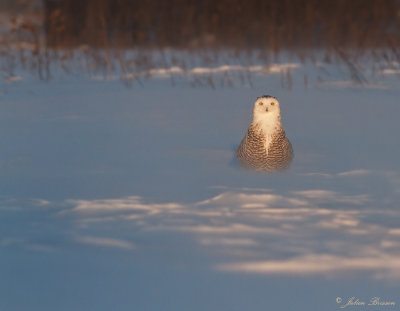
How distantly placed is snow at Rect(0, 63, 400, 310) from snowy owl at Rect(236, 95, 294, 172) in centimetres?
12

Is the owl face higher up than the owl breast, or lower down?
higher up

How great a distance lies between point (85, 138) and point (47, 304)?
10.3 ft

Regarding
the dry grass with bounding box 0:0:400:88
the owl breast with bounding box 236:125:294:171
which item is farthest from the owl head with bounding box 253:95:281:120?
the dry grass with bounding box 0:0:400:88

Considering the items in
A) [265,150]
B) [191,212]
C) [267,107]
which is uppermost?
[267,107]

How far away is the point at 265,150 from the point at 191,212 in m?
0.98

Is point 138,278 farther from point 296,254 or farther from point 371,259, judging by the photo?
point 371,259

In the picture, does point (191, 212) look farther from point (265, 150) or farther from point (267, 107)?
point (267, 107)

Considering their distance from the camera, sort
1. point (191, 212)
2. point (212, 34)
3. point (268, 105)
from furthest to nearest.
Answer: point (212, 34), point (268, 105), point (191, 212)

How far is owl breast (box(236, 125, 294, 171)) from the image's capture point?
12.6ft

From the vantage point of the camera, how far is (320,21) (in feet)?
35.5

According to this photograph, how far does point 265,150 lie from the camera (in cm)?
385

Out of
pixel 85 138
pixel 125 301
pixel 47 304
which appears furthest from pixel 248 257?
pixel 85 138

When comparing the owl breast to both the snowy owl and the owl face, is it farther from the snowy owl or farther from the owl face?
the owl face

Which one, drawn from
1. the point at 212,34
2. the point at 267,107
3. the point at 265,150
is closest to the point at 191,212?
the point at 265,150
